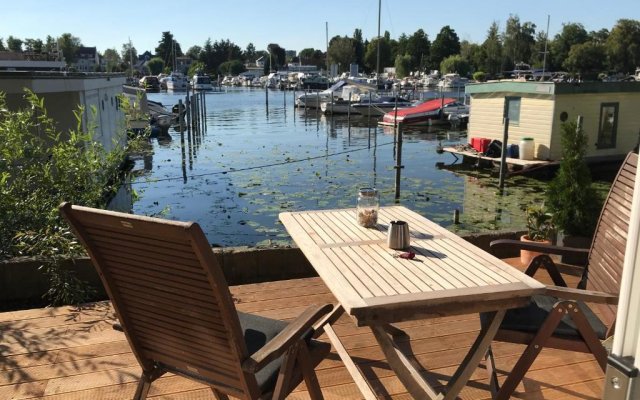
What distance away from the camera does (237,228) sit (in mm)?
10383

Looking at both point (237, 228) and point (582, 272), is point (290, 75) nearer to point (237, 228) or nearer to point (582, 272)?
point (237, 228)

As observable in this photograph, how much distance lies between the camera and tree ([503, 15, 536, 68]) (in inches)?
3282

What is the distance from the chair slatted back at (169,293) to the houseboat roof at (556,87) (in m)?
15.0

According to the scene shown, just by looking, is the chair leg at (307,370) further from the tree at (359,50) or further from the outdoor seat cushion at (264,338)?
the tree at (359,50)

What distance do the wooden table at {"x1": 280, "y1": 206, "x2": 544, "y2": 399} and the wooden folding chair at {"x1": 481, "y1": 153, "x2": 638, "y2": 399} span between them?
179 mm

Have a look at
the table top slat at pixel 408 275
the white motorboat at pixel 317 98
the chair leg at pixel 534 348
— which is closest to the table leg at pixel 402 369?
the table top slat at pixel 408 275

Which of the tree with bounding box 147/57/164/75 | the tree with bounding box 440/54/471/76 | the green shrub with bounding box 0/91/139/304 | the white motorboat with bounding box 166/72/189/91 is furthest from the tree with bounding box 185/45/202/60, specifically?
the green shrub with bounding box 0/91/139/304

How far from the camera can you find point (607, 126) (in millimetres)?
16109

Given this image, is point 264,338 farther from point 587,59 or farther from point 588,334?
point 587,59

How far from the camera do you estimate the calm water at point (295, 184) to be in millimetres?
11023

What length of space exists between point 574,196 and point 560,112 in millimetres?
11615

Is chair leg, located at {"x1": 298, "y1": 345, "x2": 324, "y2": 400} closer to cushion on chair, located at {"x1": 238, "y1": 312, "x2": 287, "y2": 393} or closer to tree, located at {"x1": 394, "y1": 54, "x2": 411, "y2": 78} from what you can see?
cushion on chair, located at {"x1": 238, "y1": 312, "x2": 287, "y2": 393}

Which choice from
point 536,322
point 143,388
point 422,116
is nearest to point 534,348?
point 536,322

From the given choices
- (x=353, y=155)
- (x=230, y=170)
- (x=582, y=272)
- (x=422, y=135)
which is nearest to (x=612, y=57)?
(x=422, y=135)
